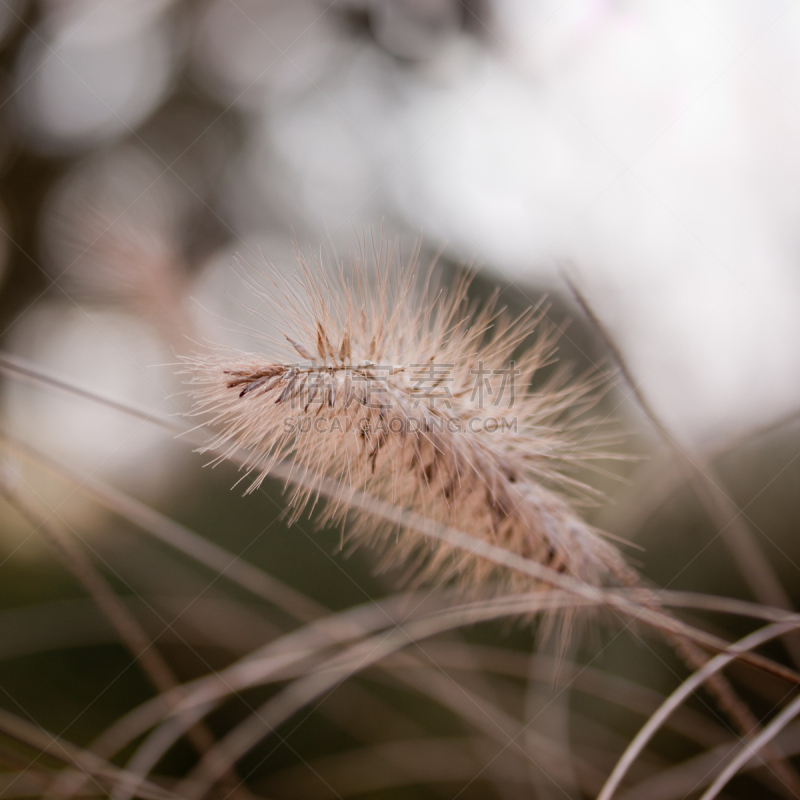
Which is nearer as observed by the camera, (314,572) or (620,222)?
(620,222)

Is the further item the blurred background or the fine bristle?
the blurred background

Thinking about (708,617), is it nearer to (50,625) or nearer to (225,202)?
(50,625)

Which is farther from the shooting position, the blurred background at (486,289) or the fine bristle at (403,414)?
the blurred background at (486,289)

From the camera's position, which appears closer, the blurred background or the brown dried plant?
the brown dried plant

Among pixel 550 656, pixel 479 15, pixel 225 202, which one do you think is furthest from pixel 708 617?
pixel 225 202
